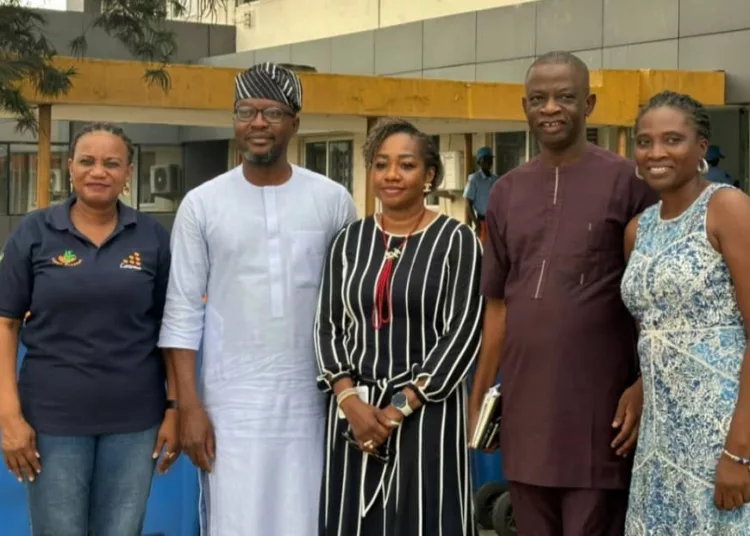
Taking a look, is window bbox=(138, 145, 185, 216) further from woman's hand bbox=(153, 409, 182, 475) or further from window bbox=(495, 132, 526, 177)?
woman's hand bbox=(153, 409, 182, 475)

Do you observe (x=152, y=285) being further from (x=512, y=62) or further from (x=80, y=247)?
(x=512, y=62)

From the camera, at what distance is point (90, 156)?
12.9 ft

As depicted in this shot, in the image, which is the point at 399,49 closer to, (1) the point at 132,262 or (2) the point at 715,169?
(2) the point at 715,169

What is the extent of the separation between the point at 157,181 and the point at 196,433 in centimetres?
2353

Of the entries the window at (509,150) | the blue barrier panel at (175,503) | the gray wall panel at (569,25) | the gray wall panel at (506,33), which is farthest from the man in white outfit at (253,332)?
the window at (509,150)

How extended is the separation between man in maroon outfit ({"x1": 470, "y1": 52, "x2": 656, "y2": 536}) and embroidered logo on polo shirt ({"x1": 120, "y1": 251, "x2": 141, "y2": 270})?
127 cm

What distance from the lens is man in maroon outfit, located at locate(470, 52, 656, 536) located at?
3668 mm

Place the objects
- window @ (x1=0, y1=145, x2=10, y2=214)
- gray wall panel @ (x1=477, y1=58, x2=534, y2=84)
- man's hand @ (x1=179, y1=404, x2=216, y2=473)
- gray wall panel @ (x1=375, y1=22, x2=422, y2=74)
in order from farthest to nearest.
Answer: window @ (x1=0, y1=145, x2=10, y2=214) → gray wall panel @ (x1=375, y1=22, x2=422, y2=74) → gray wall panel @ (x1=477, y1=58, x2=534, y2=84) → man's hand @ (x1=179, y1=404, x2=216, y2=473)

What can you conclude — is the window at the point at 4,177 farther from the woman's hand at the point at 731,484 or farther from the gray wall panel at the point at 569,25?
the woman's hand at the point at 731,484

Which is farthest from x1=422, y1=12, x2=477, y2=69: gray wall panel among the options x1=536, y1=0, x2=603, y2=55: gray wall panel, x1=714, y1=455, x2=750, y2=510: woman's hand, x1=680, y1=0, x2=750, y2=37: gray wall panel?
x1=714, y1=455, x2=750, y2=510: woman's hand

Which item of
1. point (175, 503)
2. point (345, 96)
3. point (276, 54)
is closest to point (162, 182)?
point (276, 54)

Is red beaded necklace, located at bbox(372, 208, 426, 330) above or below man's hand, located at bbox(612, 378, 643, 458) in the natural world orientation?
above

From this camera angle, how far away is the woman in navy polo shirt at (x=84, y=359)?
381 centimetres

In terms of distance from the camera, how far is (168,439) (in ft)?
13.1
